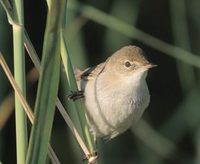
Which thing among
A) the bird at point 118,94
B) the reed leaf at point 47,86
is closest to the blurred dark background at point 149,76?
the bird at point 118,94

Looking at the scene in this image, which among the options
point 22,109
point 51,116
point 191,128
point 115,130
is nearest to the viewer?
point 51,116

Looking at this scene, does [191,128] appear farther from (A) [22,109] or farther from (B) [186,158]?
(A) [22,109]

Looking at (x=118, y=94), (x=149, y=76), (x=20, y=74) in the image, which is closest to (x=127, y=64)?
(x=118, y=94)

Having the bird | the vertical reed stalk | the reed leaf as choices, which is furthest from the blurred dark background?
the reed leaf

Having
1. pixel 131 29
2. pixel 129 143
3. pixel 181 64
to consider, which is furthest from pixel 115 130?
pixel 129 143

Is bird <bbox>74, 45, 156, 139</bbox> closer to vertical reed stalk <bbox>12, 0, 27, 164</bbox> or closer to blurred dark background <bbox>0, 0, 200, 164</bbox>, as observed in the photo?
blurred dark background <bbox>0, 0, 200, 164</bbox>

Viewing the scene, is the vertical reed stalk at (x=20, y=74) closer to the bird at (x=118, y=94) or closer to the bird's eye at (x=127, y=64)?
the bird at (x=118, y=94)
